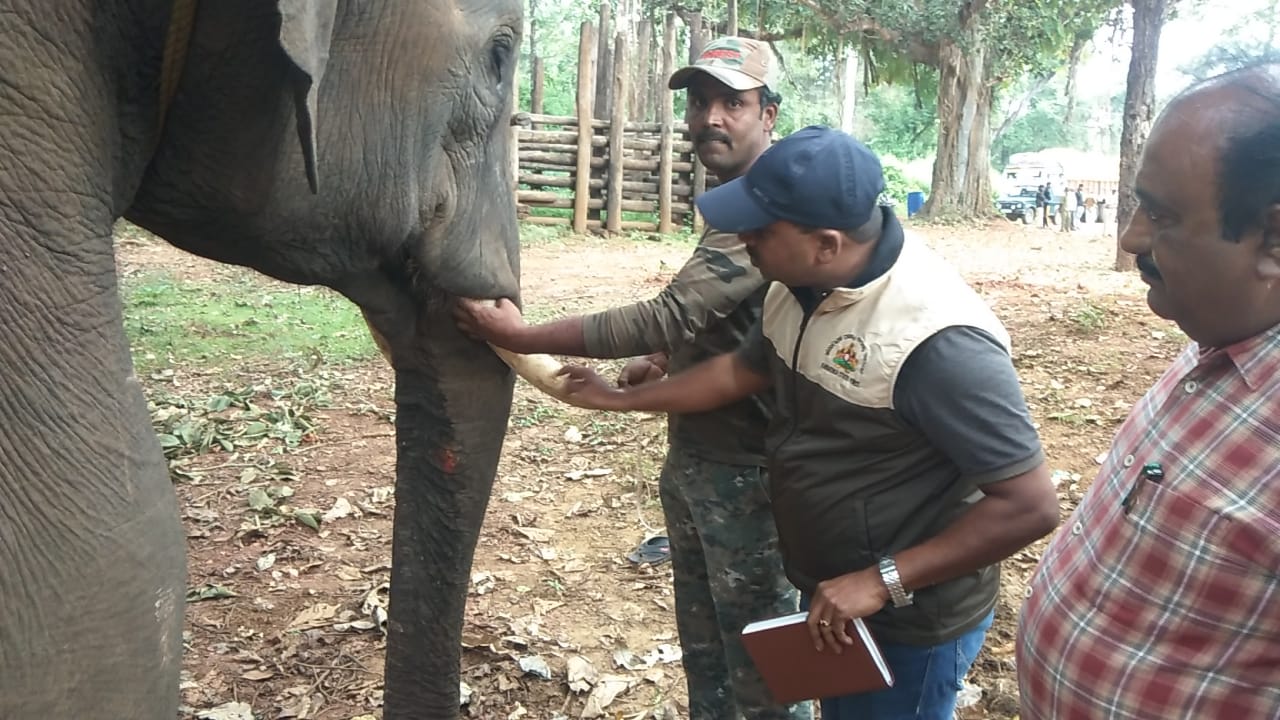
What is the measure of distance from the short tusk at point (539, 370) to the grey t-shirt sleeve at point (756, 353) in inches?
16.6

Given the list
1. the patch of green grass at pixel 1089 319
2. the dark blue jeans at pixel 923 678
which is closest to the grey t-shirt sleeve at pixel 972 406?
the dark blue jeans at pixel 923 678

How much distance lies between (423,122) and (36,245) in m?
0.77

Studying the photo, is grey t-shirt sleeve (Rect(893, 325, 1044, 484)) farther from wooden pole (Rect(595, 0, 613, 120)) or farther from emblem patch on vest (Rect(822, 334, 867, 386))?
wooden pole (Rect(595, 0, 613, 120))

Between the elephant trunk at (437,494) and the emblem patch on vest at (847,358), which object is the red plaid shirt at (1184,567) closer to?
the emblem patch on vest at (847,358)

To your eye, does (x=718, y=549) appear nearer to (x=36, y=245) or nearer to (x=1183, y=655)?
(x=1183, y=655)

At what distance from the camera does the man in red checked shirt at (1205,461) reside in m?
1.26

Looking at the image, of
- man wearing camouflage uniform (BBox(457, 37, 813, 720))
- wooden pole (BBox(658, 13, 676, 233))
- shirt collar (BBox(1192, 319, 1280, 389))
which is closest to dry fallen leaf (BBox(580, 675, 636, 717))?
man wearing camouflage uniform (BBox(457, 37, 813, 720))

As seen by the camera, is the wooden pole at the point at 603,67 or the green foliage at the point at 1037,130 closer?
the wooden pole at the point at 603,67

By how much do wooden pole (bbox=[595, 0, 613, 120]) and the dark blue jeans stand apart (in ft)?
47.9

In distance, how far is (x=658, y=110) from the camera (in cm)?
1830

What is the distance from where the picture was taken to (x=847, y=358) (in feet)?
6.02

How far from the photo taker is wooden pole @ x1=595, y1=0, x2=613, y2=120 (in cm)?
1561

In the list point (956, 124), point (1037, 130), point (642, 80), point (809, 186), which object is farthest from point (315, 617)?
point (1037, 130)

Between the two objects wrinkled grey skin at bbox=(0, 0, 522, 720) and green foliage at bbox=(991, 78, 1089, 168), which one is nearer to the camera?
wrinkled grey skin at bbox=(0, 0, 522, 720)
